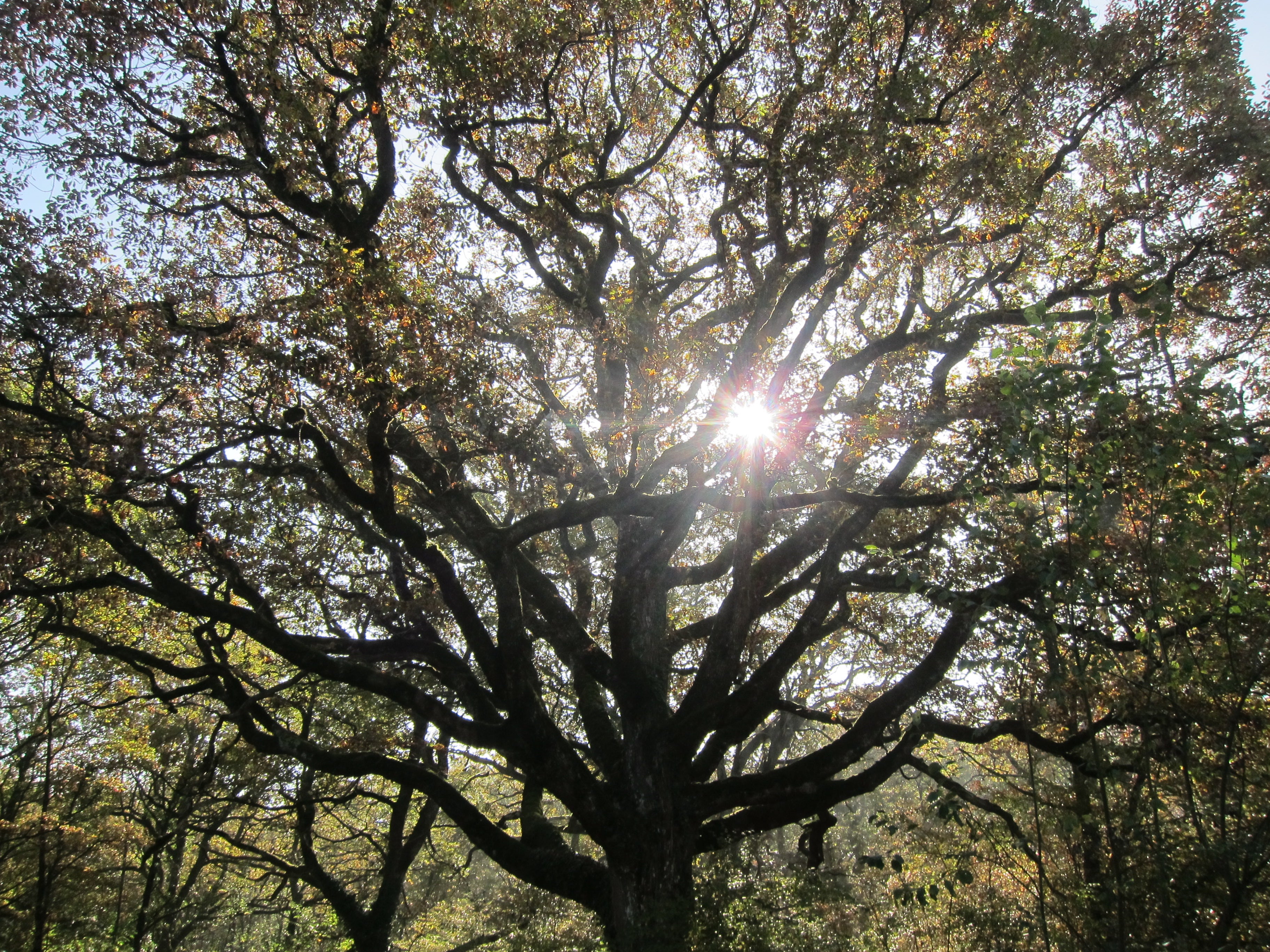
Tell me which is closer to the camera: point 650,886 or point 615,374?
point 650,886

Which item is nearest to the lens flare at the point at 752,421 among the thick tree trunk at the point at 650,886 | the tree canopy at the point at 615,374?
the tree canopy at the point at 615,374

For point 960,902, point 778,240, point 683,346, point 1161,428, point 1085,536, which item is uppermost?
point 778,240

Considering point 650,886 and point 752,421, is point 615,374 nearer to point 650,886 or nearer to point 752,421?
point 752,421

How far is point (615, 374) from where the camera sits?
9867 mm

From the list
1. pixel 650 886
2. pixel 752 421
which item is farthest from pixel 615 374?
pixel 650 886

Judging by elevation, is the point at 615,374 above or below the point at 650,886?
above

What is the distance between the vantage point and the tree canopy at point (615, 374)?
21.1 feet

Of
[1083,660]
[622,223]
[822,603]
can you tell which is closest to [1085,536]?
[1083,660]

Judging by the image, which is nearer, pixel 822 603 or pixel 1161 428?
pixel 1161 428

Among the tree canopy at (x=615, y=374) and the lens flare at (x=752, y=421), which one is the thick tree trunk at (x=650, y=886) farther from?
the lens flare at (x=752, y=421)

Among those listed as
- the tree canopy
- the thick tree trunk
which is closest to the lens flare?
the tree canopy

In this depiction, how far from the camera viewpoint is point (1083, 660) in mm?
4285

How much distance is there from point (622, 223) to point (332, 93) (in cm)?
405

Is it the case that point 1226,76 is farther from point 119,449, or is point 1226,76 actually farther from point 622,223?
point 119,449
